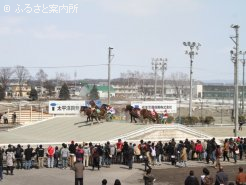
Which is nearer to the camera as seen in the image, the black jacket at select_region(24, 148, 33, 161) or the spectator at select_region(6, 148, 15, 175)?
the spectator at select_region(6, 148, 15, 175)

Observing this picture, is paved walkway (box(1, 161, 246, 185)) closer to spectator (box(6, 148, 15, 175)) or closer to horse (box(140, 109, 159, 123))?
spectator (box(6, 148, 15, 175))

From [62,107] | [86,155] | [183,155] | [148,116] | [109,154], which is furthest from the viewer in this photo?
[62,107]

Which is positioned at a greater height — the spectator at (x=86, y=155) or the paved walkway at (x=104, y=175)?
the spectator at (x=86, y=155)

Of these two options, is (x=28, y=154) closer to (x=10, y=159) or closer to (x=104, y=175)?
(x=10, y=159)

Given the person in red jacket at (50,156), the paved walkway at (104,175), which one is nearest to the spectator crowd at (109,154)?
the person in red jacket at (50,156)

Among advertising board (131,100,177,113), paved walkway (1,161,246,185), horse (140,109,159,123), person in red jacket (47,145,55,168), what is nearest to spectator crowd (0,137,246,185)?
person in red jacket (47,145,55,168)

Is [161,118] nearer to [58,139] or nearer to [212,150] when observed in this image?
[58,139]

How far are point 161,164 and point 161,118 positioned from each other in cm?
1421

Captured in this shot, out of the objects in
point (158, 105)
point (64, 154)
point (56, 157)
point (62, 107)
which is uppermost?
point (158, 105)

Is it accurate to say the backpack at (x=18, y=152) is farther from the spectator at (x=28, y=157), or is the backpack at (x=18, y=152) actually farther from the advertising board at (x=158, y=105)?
the advertising board at (x=158, y=105)

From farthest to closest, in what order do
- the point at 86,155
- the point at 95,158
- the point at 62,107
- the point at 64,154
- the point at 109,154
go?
1. the point at 62,107
2. the point at 109,154
3. the point at 86,155
4. the point at 64,154
5. the point at 95,158

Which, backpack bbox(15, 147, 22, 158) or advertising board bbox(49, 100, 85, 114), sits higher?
advertising board bbox(49, 100, 85, 114)

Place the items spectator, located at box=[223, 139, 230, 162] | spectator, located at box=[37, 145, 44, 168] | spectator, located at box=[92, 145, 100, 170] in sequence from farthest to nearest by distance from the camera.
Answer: spectator, located at box=[223, 139, 230, 162], spectator, located at box=[37, 145, 44, 168], spectator, located at box=[92, 145, 100, 170]

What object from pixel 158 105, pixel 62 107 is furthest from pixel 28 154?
pixel 158 105
